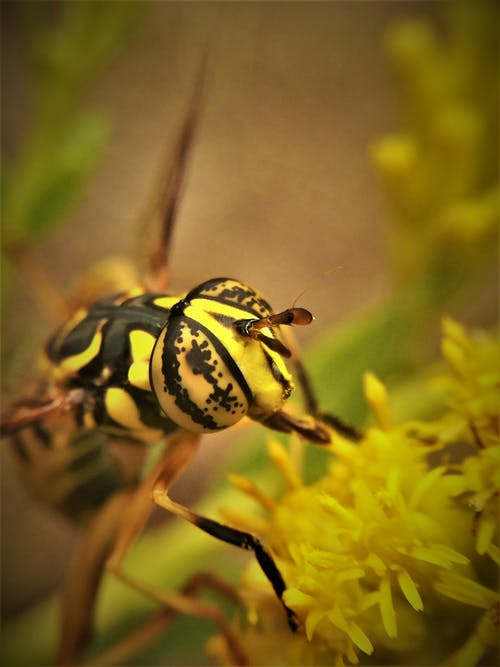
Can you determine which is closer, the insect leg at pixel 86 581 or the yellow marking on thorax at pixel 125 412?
the yellow marking on thorax at pixel 125 412

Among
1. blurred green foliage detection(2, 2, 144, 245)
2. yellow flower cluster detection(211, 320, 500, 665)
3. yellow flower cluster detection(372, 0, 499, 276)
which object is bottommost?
yellow flower cluster detection(211, 320, 500, 665)

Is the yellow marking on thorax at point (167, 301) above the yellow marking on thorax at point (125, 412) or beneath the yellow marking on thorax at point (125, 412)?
above

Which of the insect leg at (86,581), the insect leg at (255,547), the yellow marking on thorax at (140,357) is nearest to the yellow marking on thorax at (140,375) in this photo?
the yellow marking on thorax at (140,357)

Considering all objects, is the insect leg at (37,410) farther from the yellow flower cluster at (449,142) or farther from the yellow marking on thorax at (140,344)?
the yellow flower cluster at (449,142)

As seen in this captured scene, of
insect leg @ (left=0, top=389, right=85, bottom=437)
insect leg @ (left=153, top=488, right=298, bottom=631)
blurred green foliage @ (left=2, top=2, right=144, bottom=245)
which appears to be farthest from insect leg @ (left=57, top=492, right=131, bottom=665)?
blurred green foliage @ (left=2, top=2, right=144, bottom=245)

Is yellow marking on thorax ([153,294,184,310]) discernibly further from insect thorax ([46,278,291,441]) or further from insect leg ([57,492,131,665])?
insect leg ([57,492,131,665])

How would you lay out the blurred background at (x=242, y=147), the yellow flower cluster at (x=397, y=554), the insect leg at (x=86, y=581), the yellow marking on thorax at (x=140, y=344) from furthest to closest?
the blurred background at (x=242, y=147), the insect leg at (x=86, y=581), the yellow marking on thorax at (x=140, y=344), the yellow flower cluster at (x=397, y=554)

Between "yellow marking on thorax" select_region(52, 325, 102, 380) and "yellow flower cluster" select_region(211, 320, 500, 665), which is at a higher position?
"yellow marking on thorax" select_region(52, 325, 102, 380)

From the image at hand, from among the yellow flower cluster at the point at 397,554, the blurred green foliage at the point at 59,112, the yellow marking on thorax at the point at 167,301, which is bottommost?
the yellow flower cluster at the point at 397,554
